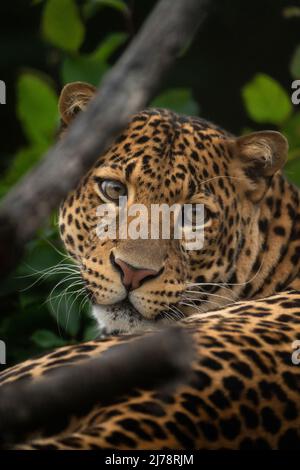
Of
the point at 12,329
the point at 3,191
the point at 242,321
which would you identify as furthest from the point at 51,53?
the point at 242,321

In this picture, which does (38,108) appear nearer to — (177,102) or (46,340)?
(177,102)

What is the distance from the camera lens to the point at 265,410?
3.23 m

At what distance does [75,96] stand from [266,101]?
2187 mm

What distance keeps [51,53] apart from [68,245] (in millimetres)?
5858

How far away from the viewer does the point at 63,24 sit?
22.9ft

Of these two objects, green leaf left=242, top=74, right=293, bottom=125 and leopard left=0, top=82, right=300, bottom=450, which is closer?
leopard left=0, top=82, right=300, bottom=450

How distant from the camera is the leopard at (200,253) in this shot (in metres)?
3.65

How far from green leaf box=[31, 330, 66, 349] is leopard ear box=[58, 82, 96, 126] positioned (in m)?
1.17

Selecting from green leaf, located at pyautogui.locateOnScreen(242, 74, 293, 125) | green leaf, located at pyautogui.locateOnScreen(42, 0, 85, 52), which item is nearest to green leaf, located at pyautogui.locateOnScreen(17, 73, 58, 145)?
green leaf, located at pyautogui.locateOnScreen(42, 0, 85, 52)

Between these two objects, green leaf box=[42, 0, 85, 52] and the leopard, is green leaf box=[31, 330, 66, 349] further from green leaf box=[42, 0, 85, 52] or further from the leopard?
green leaf box=[42, 0, 85, 52]

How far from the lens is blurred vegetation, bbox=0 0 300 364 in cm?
574

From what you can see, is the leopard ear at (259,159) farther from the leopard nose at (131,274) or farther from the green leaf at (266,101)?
the green leaf at (266,101)

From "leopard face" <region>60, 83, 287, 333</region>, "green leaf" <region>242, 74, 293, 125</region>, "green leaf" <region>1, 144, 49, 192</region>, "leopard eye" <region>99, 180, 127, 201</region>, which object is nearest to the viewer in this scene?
"leopard face" <region>60, 83, 287, 333</region>

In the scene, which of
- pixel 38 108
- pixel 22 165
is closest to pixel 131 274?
pixel 22 165
